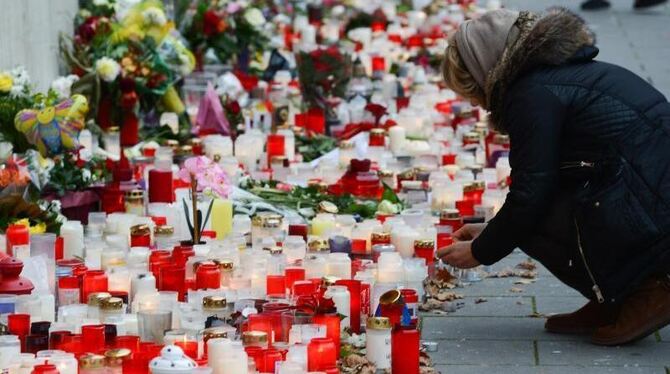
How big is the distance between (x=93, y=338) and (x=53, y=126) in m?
2.35

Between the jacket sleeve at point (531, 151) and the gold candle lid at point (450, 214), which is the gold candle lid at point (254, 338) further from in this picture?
the gold candle lid at point (450, 214)

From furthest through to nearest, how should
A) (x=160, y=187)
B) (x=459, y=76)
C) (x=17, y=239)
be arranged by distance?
(x=160, y=187)
(x=17, y=239)
(x=459, y=76)

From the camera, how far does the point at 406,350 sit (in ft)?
19.2

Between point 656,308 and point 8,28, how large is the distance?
14.1ft

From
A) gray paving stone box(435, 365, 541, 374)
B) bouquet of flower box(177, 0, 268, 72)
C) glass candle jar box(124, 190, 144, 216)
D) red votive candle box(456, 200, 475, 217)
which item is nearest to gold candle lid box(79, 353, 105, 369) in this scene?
gray paving stone box(435, 365, 541, 374)

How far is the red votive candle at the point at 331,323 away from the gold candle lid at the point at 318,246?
111 centimetres

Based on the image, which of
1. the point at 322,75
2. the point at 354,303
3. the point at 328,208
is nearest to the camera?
the point at 354,303

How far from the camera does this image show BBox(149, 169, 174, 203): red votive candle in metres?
8.26

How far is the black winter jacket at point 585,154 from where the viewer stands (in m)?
6.05

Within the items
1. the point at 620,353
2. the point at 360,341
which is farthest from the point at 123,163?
the point at 620,353

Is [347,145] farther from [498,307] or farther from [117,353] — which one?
[117,353]

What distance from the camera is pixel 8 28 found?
365 inches

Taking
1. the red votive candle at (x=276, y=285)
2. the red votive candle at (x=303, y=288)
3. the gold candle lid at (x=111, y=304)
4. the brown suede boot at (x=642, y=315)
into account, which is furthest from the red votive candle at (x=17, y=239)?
the brown suede boot at (x=642, y=315)

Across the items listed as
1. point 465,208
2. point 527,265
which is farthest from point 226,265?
point 465,208
